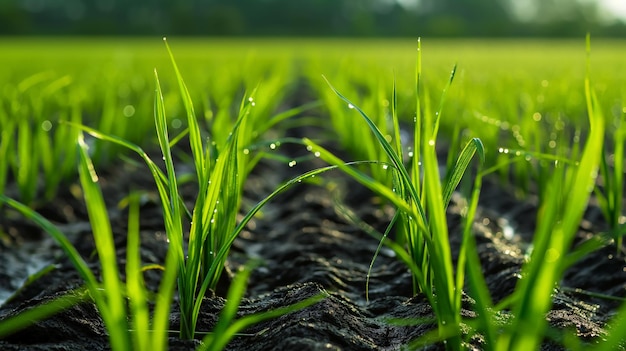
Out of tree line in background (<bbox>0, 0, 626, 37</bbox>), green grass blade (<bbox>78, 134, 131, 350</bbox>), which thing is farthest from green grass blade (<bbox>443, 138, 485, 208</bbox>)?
tree line in background (<bbox>0, 0, 626, 37</bbox>)

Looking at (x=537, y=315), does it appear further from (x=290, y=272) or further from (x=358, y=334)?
(x=290, y=272)

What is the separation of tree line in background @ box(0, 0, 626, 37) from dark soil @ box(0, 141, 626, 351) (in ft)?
105

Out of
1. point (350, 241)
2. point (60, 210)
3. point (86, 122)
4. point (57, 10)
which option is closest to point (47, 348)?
point (350, 241)

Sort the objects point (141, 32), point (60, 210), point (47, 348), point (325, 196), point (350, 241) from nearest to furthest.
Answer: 1. point (47, 348)
2. point (350, 241)
3. point (60, 210)
4. point (325, 196)
5. point (141, 32)

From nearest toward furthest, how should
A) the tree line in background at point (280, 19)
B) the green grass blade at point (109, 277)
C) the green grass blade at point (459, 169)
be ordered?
the green grass blade at point (109, 277) → the green grass blade at point (459, 169) → the tree line in background at point (280, 19)

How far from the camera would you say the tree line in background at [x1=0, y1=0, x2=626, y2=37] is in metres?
35.4

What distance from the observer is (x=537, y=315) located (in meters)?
0.81

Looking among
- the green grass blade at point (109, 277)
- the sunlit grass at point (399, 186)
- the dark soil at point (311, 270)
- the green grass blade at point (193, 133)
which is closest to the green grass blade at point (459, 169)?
the sunlit grass at point (399, 186)

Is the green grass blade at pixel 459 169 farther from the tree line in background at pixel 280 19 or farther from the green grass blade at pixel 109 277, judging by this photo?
the tree line in background at pixel 280 19

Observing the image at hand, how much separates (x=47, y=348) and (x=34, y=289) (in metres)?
0.57

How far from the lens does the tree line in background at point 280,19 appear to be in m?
35.4

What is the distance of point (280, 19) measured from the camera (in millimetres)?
41906

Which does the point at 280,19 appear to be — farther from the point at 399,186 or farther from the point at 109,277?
the point at 109,277

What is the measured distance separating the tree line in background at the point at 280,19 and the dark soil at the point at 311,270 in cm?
3215
